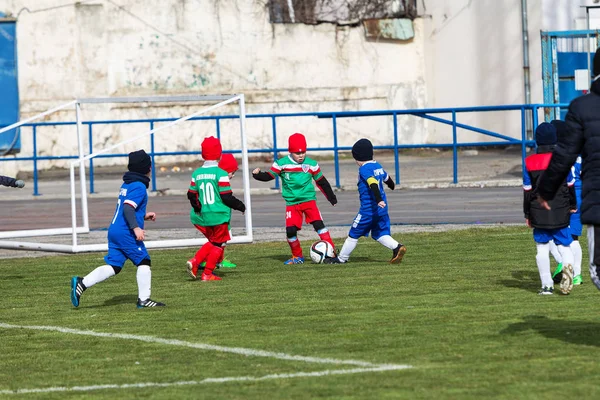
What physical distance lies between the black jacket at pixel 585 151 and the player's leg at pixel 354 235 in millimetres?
5209

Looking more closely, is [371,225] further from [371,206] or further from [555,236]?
[555,236]

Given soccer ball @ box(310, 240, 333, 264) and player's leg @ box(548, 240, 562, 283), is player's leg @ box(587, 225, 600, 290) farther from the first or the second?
soccer ball @ box(310, 240, 333, 264)

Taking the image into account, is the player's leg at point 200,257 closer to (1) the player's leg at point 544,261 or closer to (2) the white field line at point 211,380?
(1) the player's leg at point 544,261

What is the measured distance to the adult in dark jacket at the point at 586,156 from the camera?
716 centimetres

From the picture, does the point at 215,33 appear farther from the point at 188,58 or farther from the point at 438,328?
the point at 438,328

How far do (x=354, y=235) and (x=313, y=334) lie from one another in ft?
14.3

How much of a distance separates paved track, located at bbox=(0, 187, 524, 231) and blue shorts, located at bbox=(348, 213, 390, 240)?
431 cm

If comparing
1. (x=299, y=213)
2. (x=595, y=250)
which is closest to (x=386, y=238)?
(x=299, y=213)

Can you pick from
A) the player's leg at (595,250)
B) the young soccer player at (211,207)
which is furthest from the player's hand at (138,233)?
the player's leg at (595,250)

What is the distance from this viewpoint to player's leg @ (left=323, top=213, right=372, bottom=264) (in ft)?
40.9

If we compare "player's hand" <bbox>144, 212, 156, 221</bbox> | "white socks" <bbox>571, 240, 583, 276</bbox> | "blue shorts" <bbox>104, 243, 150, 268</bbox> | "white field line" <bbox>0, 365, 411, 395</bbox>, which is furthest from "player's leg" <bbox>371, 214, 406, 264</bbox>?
"white field line" <bbox>0, 365, 411, 395</bbox>

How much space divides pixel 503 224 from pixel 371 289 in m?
5.87

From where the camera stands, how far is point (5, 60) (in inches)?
1246

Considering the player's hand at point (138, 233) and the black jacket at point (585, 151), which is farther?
the player's hand at point (138, 233)
